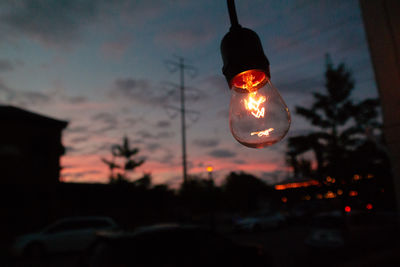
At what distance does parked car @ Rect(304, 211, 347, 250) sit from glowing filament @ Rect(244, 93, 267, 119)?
1111 centimetres

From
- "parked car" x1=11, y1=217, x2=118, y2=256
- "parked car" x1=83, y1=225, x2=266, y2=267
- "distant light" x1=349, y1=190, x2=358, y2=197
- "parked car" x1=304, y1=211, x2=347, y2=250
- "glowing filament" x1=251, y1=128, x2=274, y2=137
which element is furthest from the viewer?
"parked car" x1=11, y1=217, x2=118, y2=256

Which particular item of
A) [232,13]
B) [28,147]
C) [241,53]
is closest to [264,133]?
[241,53]

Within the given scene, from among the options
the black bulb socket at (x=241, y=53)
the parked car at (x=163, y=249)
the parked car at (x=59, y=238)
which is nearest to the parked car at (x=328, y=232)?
the parked car at (x=163, y=249)

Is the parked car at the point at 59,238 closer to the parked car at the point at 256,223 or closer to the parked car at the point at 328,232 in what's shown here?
the parked car at the point at 328,232

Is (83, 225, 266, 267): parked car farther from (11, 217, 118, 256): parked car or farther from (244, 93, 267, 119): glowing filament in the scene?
(11, 217, 118, 256): parked car

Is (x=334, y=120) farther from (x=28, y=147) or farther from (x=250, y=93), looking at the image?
(x=28, y=147)

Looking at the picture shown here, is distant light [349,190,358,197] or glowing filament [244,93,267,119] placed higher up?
glowing filament [244,93,267,119]

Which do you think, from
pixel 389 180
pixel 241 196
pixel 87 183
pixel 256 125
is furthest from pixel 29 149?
pixel 241 196

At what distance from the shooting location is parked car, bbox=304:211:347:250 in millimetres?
10477

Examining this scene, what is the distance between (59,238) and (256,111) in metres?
15.6

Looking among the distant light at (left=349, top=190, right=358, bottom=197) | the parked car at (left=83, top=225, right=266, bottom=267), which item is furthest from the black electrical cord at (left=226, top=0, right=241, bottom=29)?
the distant light at (left=349, top=190, right=358, bottom=197)

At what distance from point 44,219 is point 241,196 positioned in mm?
35865

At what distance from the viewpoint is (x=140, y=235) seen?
493 cm

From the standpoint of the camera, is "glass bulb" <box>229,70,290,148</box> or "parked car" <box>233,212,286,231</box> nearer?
"glass bulb" <box>229,70,290,148</box>
